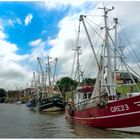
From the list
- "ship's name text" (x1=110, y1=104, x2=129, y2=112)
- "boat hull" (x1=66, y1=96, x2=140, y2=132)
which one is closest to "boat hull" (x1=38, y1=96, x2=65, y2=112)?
"boat hull" (x1=66, y1=96, x2=140, y2=132)

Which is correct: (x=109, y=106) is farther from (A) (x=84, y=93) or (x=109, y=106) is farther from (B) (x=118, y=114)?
(A) (x=84, y=93)

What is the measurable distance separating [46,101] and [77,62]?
41.8ft

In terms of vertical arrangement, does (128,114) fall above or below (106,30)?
below

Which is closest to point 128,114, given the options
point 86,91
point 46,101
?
point 86,91

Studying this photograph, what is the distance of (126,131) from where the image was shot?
80.3 feet

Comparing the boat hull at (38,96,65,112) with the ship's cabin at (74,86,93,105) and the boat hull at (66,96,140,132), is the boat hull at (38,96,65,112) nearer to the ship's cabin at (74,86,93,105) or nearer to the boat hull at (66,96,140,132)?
the ship's cabin at (74,86,93,105)

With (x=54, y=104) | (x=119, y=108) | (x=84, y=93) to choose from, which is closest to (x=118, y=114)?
(x=119, y=108)

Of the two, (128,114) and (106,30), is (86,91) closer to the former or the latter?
(106,30)

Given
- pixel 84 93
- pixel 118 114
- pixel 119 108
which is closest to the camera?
pixel 119 108

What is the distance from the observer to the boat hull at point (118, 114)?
924 inches

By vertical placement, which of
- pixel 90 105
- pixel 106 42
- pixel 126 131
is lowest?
pixel 126 131

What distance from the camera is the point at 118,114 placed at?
81.3 feet

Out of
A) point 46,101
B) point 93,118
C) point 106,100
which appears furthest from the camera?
point 46,101

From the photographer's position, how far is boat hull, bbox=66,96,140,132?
23.5m
